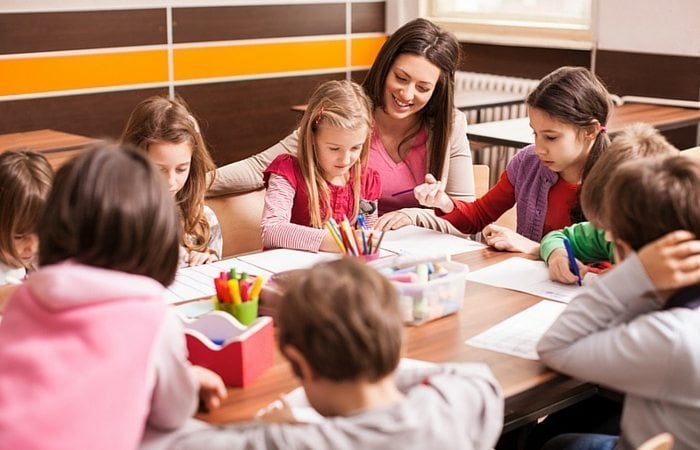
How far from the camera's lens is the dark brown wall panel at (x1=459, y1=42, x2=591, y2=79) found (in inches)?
206

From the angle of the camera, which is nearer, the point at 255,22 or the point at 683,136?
the point at 683,136

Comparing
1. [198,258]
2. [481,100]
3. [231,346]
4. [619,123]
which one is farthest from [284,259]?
[481,100]

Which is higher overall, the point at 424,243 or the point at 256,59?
the point at 256,59

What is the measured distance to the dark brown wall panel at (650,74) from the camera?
462 centimetres

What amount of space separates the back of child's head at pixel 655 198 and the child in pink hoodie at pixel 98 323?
0.75 metres

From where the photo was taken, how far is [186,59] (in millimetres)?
5258

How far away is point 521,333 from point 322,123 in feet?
3.23

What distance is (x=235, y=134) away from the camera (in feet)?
18.3

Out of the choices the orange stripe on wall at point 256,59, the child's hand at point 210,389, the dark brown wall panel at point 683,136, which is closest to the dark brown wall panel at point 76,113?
the orange stripe on wall at point 256,59

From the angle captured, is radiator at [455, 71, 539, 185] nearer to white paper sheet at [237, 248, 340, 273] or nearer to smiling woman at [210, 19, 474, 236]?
smiling woman at [210, 19, 474, 236]

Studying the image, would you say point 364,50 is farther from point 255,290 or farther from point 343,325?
point 343,325

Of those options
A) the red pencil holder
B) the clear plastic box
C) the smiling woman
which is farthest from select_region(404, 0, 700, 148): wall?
the red pencil holder

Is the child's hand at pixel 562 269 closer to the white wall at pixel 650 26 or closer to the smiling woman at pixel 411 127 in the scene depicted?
the smiling woman at pixel 411 127

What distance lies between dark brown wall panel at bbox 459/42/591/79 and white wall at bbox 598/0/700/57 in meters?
0.22
